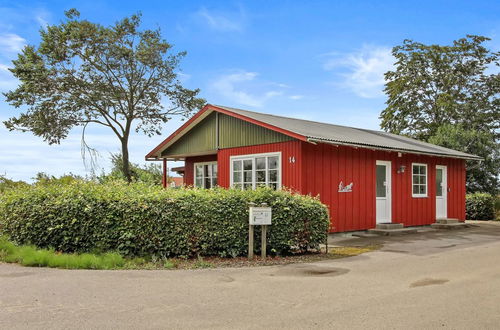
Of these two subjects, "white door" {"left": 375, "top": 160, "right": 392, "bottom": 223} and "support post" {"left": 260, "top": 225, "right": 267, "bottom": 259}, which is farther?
"white door" {"left": 375, "top": 160, "right": 392, "bottom": 223}

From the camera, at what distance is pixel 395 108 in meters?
36.3

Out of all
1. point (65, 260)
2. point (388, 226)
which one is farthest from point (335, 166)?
point (65, 260)

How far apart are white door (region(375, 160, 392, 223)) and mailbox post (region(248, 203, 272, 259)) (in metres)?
6.92

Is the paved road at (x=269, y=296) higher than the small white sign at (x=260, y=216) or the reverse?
the reverse

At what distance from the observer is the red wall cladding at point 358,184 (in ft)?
42.9

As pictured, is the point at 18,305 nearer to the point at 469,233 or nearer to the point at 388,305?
the point at 388,305

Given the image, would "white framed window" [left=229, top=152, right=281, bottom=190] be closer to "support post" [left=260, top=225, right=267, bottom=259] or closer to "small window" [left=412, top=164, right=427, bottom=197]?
"support post" [left=260, top=225, right=267, bottom=259]

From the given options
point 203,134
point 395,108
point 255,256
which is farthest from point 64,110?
point 255,256

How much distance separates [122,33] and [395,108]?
2128 cm

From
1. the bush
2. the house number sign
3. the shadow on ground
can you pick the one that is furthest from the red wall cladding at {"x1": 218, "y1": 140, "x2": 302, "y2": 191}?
the bush

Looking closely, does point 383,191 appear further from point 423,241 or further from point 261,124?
point 261,124

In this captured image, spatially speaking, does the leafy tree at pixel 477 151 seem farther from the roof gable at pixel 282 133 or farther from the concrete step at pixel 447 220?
the concrete step at pixel 447 220

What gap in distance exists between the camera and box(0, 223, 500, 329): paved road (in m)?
5.04

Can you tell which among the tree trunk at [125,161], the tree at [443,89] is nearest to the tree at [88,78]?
the tree trunk at [125,161]
